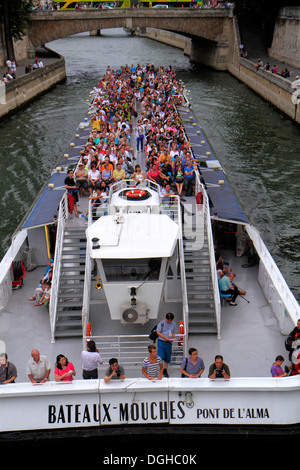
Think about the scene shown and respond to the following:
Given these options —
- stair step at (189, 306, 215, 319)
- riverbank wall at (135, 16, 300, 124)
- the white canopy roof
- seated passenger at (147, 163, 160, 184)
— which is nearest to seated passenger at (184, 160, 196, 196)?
seated passenger at (147, 163, 160, 184)

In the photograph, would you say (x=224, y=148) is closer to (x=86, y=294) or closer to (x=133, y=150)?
(x=133, y=150)

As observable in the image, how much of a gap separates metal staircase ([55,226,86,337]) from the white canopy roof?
231 centimetres

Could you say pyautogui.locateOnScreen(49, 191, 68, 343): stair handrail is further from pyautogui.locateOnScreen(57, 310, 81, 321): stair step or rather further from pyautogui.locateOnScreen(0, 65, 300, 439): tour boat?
pyautogui.locateOnScreen(57, 310, 81, 321): stair step

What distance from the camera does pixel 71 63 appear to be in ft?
260

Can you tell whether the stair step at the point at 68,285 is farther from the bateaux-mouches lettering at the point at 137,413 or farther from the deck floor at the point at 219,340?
the bateaux-mouches lettering at the point at 137,413

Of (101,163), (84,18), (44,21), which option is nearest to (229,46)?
(84,18)

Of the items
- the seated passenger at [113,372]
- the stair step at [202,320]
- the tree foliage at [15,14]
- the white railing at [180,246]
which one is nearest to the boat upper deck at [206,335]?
the stair step at [202,320]

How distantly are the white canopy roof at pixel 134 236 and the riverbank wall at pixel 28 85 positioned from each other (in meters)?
34.3

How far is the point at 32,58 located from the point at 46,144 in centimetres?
3251

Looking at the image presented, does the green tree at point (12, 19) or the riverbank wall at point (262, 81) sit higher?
the green tree at point (12, 19)

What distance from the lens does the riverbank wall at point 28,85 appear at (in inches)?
1783

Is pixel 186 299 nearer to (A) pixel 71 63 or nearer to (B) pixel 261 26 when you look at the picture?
(B) pixel 261 26

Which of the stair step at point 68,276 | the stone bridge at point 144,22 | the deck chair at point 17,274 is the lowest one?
the deck chair at point 17,274

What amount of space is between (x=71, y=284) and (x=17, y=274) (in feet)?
7.87
